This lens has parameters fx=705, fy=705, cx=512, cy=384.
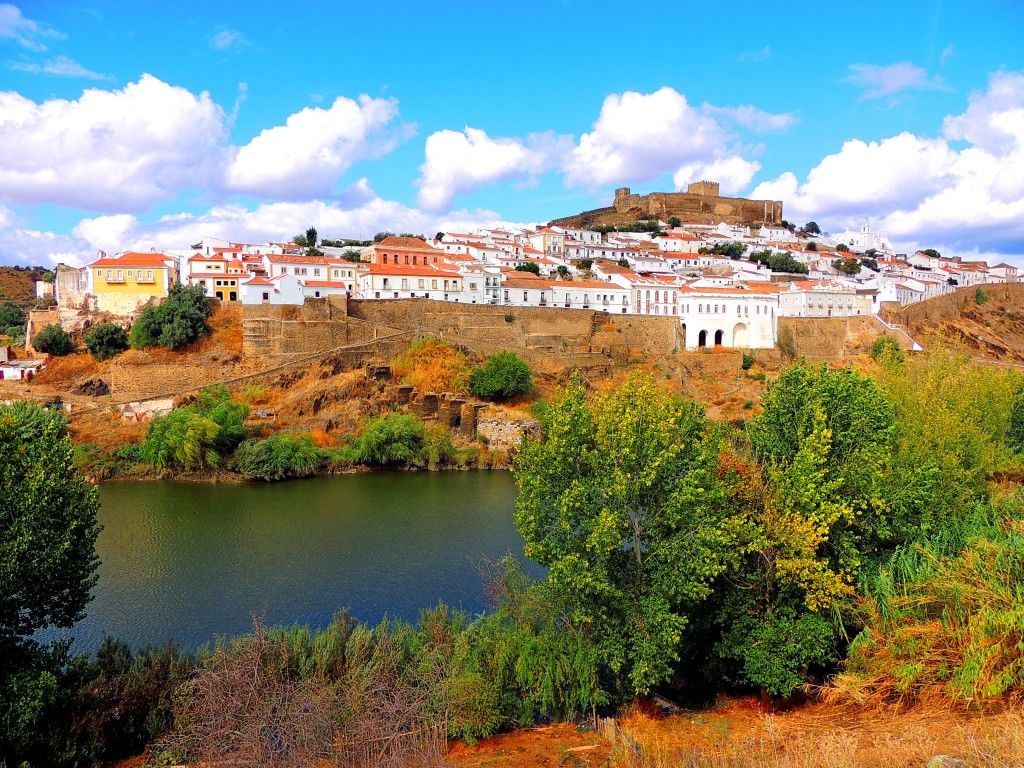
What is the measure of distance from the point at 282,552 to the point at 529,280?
1181 inches

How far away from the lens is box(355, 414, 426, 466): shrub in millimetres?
31562

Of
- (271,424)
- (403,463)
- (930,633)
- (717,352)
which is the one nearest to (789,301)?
(717,352)

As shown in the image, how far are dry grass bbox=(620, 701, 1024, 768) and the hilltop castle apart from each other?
78952 millimetres

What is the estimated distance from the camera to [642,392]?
39.5 feet

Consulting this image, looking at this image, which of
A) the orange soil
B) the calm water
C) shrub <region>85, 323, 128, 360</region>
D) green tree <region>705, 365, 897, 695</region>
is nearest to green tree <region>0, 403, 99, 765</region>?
the calm water

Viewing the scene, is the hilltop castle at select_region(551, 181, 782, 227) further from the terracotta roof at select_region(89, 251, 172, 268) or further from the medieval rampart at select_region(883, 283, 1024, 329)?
the terracotta roof at select_region(89, 251, 172, 268)

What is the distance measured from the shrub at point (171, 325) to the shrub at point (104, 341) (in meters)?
0.80

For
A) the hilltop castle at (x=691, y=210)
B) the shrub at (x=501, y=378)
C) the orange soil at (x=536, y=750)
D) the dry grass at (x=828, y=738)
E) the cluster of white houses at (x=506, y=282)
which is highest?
the hilltop castle at (x=691, y=210)

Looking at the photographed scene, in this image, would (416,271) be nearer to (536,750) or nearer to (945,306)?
(536,750)

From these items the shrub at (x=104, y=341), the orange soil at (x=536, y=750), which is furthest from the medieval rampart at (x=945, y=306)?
the shrub at (x=104, y=341)

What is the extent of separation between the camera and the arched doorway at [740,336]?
1778 inches

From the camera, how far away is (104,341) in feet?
117

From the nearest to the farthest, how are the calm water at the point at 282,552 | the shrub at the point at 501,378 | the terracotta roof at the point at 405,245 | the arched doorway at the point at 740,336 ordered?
the calm water at the point at 282,552, the shrub at the point at 501,378, the arched doorway at the point at 740,336, the terracotta roof at the point at 405,245

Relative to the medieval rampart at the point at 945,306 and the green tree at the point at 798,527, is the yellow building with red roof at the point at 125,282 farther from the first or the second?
the medieval rampart at the point at 945,306
